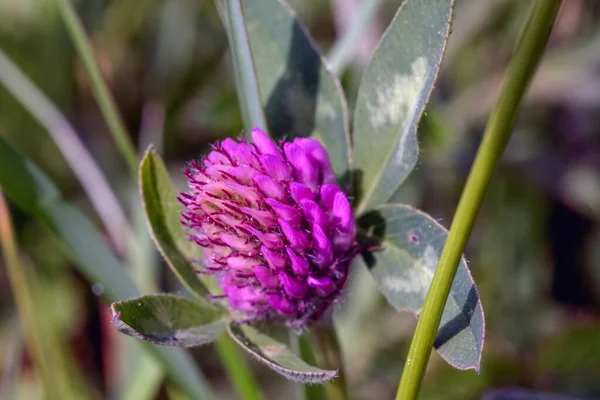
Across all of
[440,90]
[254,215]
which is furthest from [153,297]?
[440,90]

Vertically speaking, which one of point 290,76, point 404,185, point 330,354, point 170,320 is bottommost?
point 404,185

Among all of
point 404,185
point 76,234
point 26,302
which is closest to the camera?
point 76,234

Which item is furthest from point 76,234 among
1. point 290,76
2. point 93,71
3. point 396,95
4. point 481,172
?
point 481,172

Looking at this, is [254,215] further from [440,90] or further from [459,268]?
[440,90]

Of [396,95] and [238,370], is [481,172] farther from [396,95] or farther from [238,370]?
[238,370]

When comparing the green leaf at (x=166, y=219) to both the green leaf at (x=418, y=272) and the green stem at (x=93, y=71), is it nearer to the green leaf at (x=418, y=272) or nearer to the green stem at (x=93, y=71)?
the green leaf at (x=418, y=272)

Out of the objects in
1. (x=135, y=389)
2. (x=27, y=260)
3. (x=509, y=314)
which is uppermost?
(x=27, y=260)
